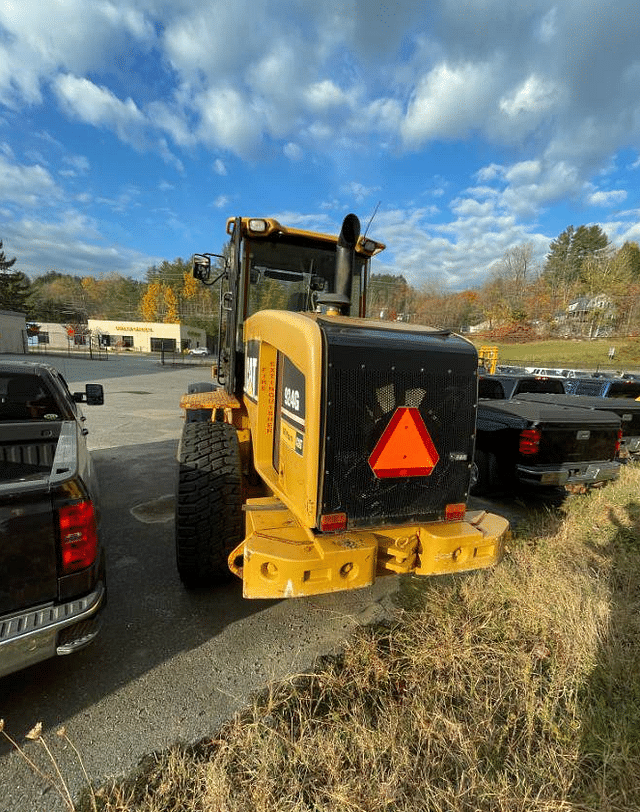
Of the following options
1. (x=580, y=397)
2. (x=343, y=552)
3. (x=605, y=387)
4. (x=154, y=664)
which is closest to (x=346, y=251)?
(x=343, y=552)

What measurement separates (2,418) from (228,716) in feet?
10.1

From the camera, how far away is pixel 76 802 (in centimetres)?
171

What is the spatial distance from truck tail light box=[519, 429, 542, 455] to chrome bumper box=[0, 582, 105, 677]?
4622 millimetres

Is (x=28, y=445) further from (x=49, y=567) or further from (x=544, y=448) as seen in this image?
(x=544, y=448)

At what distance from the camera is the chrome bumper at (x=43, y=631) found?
1842mm

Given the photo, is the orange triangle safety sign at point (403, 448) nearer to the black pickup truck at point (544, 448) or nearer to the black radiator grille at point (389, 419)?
the black radiator grille at point (389, 419)

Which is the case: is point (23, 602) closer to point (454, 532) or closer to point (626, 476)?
point (454, 532)

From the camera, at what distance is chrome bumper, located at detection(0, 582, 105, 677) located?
6.04 ft

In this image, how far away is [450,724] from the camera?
6.31ft

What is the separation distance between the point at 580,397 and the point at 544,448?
3.99 meters

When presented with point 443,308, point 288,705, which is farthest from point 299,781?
point 443,308

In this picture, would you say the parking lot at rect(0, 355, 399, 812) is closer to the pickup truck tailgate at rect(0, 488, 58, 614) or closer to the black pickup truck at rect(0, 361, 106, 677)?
the black pickup truck at rect(0, 361, 106, 677)

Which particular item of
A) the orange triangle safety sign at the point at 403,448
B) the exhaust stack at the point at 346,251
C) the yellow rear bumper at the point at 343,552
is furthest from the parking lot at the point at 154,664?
the exhaust stack at the point at 346,251

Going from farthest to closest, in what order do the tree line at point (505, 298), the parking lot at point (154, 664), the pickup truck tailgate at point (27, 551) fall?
the tree line at point (505, 298)
the parking lot at point (154, 664)
the pickup truck tailgate at point (27, 551)
